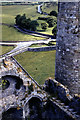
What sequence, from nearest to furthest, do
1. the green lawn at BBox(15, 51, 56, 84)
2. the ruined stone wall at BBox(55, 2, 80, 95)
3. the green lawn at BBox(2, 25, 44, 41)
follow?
the ruined stone wall at BBox(55, 2, 80, 95) < the green lawn at BBox(15, 51, 56, 84) < the green lawn at BBox(2, 25, 44, 41)

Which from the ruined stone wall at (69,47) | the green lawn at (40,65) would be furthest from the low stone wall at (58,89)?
the green lawn at (40,65)

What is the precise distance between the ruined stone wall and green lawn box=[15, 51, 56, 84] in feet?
47.7

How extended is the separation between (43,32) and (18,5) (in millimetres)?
70335

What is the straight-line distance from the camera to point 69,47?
8914 mm

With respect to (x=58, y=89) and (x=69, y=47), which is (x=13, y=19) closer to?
(x=58, y=89)

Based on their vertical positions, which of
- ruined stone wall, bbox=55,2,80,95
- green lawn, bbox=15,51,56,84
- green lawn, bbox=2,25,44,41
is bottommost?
green lawn, bbox=15,51,56,84

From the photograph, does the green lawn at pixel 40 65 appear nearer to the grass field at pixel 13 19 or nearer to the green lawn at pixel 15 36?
the green lawn at pixel 15 36

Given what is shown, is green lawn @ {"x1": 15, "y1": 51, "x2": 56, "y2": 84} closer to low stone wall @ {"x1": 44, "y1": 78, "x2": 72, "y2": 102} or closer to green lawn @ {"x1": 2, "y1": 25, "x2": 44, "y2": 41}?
low stone wall @ {"x1": 44, "y1": 78, "x2": 72, "y2": 102}

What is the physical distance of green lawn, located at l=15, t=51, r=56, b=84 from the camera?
26.3m

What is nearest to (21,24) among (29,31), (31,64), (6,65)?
(29,31)

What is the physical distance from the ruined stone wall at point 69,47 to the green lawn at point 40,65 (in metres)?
14.5

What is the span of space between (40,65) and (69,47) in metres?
21.5

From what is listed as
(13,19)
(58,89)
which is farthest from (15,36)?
(58,89)

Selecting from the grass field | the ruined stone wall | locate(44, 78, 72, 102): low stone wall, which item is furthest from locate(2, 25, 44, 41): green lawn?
the ruined stone wall
